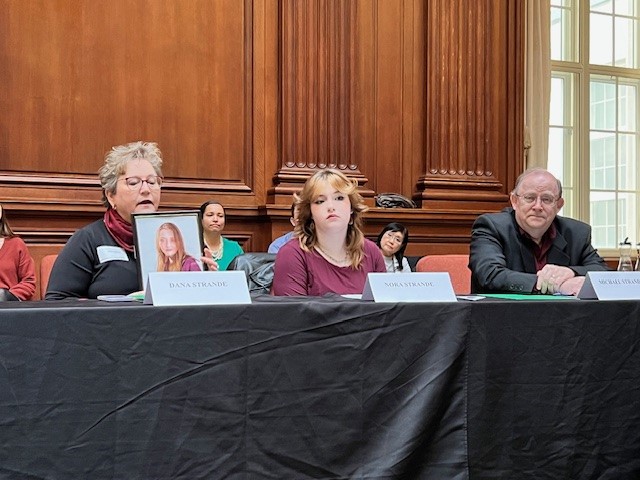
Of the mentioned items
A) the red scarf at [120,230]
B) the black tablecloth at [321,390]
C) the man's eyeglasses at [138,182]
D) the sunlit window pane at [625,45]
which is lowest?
the black tablecloth at [321,390]

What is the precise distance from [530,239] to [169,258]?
135 centimetres

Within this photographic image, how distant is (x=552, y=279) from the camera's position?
251cm

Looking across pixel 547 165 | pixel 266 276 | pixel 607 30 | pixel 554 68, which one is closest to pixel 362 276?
pixel 266 276

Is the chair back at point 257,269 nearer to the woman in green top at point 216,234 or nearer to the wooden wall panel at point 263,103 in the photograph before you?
the woman in green top at point 216,234

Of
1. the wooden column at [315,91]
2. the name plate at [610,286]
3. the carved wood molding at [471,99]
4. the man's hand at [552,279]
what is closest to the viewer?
the name plate at [610,286]

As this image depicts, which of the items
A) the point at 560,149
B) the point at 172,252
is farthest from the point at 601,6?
the point at 172,252

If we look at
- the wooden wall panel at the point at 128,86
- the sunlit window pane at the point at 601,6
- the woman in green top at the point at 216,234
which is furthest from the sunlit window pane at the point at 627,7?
the woman in green top at the point at 216,234

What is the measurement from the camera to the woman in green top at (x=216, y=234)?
455 centimetres

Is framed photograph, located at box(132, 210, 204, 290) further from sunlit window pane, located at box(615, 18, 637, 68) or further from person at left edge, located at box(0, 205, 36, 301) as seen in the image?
sunlit window pane, located at box(615, 18, 637, 68)

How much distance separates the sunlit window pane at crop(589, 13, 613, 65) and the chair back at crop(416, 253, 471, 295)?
423 cm

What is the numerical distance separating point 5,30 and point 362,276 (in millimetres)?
2757

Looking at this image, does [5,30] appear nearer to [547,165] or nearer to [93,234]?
[93,234]

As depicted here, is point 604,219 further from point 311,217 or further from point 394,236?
point 311,217

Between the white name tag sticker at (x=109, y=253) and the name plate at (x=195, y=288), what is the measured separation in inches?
36.2
